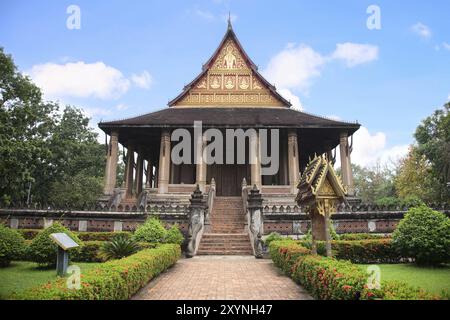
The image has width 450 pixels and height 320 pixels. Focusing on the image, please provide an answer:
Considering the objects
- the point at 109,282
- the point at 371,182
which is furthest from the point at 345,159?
the point at 371,182

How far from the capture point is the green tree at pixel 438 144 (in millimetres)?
26812

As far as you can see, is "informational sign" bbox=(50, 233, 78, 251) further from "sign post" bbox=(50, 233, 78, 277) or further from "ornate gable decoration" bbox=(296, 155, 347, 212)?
"ornate gable decoration" bbox=(296, 155, 347, 212)

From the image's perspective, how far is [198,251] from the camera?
13094mm

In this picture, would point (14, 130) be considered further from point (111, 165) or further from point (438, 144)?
point (438, 144)

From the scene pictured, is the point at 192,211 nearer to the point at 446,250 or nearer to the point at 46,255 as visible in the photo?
the point at 46,255

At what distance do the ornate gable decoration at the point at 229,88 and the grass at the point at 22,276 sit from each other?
684 inches

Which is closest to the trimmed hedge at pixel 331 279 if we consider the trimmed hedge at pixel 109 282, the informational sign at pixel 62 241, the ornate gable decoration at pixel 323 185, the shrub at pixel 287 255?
the shrub at pixel 287 255

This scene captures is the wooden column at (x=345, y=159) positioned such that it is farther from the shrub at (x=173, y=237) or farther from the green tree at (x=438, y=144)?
the shrub at (x=173, y=237)

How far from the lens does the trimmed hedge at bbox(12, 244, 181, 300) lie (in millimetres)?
4098

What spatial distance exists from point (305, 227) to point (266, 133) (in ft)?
28.8

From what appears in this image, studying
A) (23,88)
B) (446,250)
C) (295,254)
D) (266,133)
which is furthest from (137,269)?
(23,88)

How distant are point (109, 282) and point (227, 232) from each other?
10.4m

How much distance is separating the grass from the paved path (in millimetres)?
1738

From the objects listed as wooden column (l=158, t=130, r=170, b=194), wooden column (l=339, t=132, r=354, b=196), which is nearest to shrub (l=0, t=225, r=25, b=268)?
wooden column (l=158, t=130, r=170, b=194)
